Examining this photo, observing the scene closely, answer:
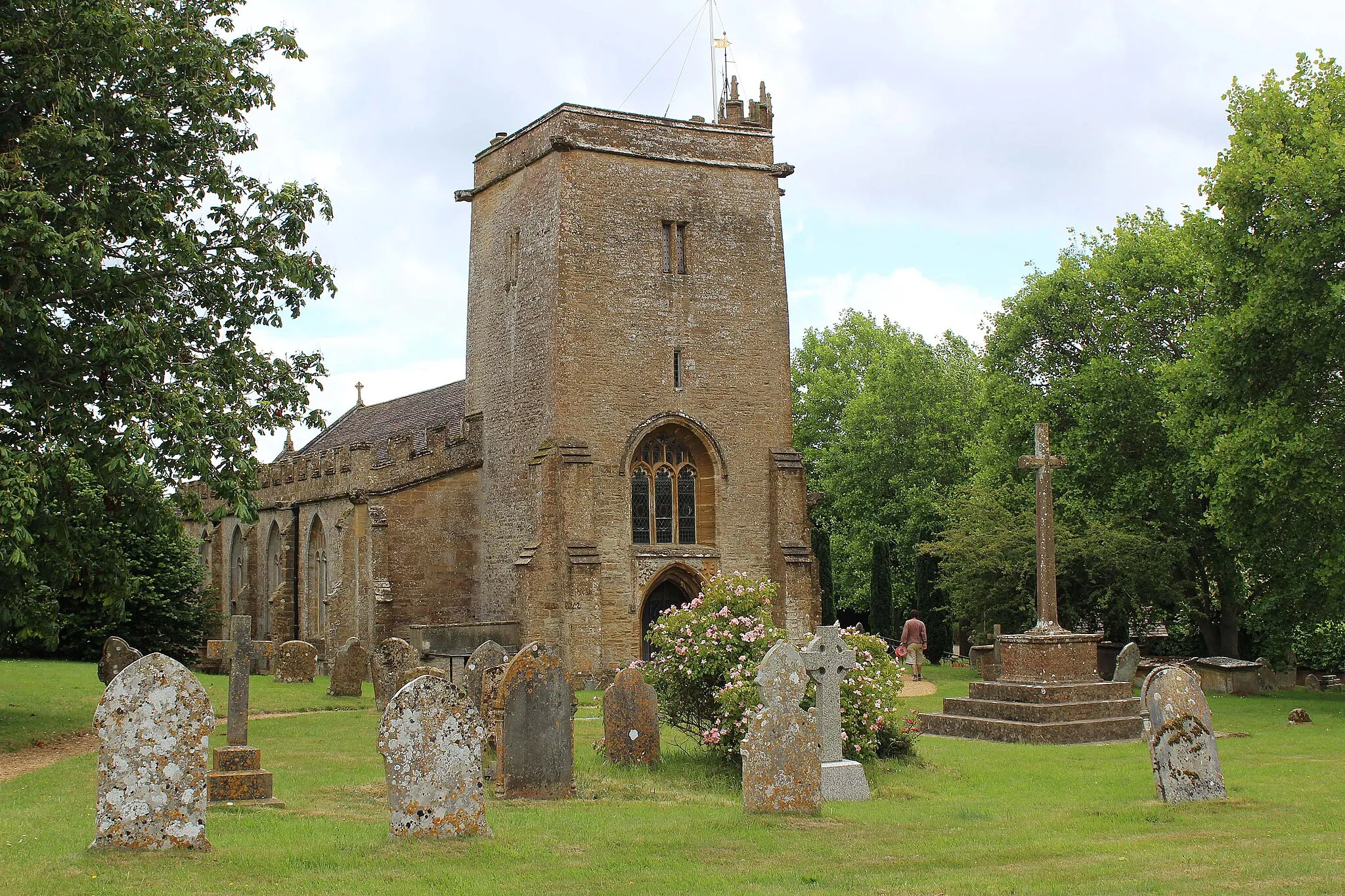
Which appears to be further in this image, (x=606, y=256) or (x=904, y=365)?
(x=904, y=365)

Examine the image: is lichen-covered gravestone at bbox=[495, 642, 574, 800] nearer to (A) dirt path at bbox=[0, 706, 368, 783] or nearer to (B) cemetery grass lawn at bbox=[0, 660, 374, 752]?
(A) dirt path at bbox=[0, 706, 368, 783]

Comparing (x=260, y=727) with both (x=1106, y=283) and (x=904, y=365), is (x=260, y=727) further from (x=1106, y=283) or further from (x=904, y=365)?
(x=904, y=365)

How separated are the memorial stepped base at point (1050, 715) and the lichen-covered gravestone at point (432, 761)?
→ 10.3 metres

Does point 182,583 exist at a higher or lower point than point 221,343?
lower

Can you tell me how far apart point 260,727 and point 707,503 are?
13.3 m

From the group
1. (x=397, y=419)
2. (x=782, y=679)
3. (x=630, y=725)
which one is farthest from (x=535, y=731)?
(x=397, y=419)

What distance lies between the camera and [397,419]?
137 feet

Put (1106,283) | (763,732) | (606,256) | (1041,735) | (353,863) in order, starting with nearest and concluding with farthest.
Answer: (353,863) < (763,732) < (1041,735) < (606,256) < (1106,283)

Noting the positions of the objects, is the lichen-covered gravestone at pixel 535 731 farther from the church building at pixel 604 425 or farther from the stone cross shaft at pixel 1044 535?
the church building at pixel 604 425

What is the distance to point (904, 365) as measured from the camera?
50438 mm

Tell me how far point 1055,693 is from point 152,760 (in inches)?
512

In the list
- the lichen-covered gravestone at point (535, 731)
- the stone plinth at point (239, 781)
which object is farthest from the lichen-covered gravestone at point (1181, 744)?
the stone plinth at point (239, 781)

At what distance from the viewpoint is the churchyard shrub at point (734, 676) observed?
47.3 feet

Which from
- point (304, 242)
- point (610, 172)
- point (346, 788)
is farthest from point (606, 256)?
point (346, 788)
